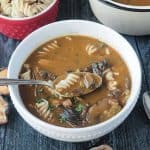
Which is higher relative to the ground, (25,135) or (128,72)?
(128,72)

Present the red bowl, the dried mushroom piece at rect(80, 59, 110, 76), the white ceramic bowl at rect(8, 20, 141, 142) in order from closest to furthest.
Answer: the white ceramic bowl at rect(8, 20, 141, 142) → the dried mushroom piece at rect(80, 59, 110, 76) → the red bowl

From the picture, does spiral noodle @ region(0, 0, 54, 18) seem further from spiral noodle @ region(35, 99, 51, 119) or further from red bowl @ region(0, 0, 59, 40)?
spiral noodle @ region(35, 99, 51, 119)

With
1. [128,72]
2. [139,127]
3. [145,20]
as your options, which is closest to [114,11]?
[145,20]

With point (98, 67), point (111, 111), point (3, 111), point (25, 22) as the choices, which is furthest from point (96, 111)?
point (25, 22)

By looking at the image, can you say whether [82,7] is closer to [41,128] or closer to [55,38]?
[55,38]

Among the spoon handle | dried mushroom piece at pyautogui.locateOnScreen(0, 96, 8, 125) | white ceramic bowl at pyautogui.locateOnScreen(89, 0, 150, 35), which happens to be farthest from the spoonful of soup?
white ceramic bowl at pyautogui.locateOnScreen(89, 0, 150, 35)

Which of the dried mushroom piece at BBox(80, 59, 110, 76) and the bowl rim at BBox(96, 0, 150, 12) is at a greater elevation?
the bowl rim at BBox(96, 0, 150, 12)
